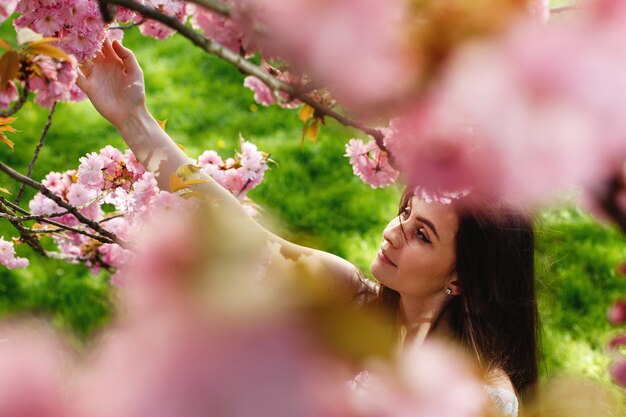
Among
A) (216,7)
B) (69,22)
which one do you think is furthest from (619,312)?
(69,22)

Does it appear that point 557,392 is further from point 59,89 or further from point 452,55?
point 59,89

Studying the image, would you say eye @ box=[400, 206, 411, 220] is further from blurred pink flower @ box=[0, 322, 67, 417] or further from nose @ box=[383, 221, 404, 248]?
blurred pink flower @ box=[0, 322, 67, 417]

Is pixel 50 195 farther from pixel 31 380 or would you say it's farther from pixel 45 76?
pixel 31 380

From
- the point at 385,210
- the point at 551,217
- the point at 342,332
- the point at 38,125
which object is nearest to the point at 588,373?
the point at 551,217

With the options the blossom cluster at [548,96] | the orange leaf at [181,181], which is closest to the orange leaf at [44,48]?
the orange leaf at [181,181]

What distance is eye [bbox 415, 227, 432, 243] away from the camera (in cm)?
148

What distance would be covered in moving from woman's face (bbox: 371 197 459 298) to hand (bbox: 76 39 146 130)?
2.04ft

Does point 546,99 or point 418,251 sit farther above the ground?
point 546,99

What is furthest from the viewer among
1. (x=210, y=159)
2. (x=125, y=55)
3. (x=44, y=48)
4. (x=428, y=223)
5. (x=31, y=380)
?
(x=210, y=159)

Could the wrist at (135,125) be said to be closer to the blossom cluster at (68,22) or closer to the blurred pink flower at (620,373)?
the blossom cluster at (68,22)

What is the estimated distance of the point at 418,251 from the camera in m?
1.49

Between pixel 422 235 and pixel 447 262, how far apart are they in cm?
9

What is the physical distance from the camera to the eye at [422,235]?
148 centimetres

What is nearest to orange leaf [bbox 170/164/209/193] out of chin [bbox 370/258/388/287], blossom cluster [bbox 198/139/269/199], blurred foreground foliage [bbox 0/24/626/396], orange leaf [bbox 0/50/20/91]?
orange leaf [bbox 0/50/20/91]
